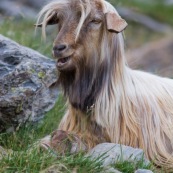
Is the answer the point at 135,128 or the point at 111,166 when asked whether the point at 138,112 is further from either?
the point at 111,166

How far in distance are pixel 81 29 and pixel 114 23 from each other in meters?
0.33

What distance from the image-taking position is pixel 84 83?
28.6ft

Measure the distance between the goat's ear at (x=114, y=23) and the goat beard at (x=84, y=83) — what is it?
38 centimetres

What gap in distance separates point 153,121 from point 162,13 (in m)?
27.2

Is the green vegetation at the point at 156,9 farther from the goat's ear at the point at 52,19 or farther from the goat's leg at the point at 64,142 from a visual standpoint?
the goat's leg at the point at 64,142

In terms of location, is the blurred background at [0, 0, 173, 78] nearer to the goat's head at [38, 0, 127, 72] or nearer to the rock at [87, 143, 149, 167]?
the goat's head at [38, 0, 127, 72]

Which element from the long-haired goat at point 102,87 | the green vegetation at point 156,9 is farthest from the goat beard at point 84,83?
the green vegetation at point 156,9

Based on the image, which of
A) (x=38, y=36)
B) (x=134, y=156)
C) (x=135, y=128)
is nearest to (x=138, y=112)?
(x=135, y=128)

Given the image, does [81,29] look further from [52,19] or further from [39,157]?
[39,157]

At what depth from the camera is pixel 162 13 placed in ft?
118

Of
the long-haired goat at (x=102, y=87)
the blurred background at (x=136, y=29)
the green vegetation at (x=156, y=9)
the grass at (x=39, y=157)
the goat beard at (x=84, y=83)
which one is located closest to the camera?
the grass at (x=39, y=157)

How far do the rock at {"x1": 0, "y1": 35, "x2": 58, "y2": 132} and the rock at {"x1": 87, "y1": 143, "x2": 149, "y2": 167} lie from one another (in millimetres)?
974

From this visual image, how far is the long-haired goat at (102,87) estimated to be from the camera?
853cm

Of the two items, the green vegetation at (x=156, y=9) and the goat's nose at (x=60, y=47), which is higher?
the goat's nose at (x=60, y=47)
